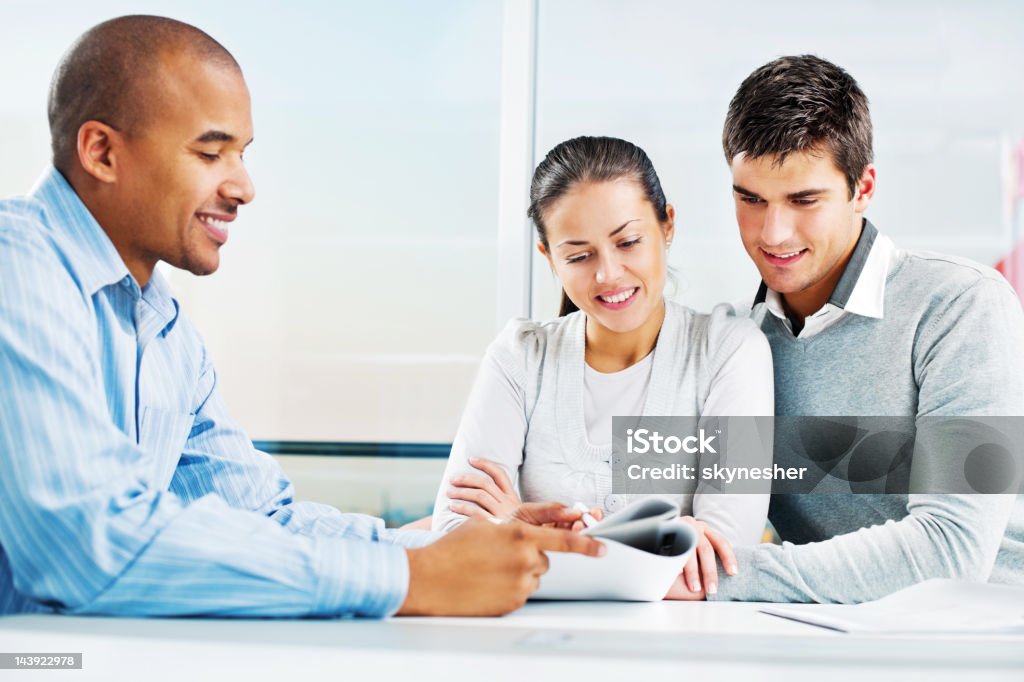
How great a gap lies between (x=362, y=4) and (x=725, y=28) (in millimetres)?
1066

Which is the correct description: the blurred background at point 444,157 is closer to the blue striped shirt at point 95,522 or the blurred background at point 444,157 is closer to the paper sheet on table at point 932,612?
the paper sheet on table at point 932,612

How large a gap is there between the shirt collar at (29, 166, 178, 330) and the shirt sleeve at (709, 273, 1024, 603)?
0.87 metres

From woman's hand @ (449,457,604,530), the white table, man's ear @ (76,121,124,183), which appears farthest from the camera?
woman's hand @ (449,457,604,530)

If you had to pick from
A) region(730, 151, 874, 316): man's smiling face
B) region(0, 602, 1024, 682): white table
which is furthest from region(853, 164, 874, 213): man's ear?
region(0, 602, 1024, 682): white table

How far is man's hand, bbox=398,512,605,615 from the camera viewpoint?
925mm

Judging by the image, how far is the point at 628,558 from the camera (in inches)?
40.0

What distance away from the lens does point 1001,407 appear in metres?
1.43

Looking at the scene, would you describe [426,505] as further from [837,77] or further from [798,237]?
[837,77]

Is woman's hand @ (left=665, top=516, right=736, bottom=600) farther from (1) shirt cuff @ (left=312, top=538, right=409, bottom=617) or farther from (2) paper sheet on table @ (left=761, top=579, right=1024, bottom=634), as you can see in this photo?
(1) shirt cuff @ (left=312, top=538, right=409, bottom=617)

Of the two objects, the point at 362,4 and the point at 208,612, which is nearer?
the point at 208,612

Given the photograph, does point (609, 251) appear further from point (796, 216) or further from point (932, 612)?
point (932, 612)

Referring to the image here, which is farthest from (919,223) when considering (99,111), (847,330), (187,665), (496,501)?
(187,665)

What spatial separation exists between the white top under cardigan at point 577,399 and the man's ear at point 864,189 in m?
0.31

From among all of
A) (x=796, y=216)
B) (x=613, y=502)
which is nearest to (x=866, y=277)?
(x=796, y=216)
